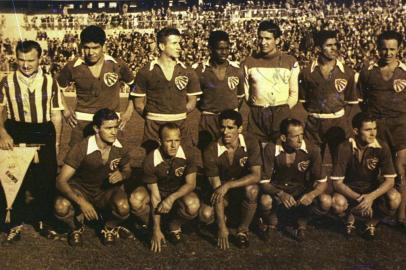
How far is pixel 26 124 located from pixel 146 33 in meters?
22.9

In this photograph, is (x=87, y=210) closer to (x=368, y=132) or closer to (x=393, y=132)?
(x=368, y=132)

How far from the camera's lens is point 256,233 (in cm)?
598

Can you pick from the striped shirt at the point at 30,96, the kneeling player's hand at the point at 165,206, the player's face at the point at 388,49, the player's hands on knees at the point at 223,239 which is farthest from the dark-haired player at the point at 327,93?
the striped shirt at the point at 30,96

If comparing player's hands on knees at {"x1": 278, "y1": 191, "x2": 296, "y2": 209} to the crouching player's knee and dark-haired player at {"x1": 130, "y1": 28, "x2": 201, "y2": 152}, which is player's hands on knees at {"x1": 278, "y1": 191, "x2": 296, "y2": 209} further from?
dark-haired player at {"x1": 130, "y1": 28, "x2": 201, "y2": 152}

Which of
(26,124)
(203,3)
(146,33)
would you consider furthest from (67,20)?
(26,124)

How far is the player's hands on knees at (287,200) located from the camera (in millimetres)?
5598

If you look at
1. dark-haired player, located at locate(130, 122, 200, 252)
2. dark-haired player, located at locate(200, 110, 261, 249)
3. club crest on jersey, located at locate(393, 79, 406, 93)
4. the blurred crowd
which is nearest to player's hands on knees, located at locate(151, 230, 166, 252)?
dark-haired player, located at locate(130, 122, 200, 252)

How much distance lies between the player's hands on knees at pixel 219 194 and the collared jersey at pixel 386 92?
2435 millimetres

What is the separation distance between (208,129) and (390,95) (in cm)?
247

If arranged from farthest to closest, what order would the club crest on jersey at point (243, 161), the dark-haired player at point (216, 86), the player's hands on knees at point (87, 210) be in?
1. the dark-haired player at point (216, 86)
2. the club crest on jersey at point (243, 161)
3. the player's hands on knees at point (87, 210)

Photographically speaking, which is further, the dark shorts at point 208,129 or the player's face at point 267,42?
the dark shorts at point 208,129

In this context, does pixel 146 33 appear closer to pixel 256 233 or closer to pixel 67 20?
pixel 67 20

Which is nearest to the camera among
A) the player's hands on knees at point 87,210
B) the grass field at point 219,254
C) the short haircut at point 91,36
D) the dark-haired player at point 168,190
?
the grass field at point 219,254

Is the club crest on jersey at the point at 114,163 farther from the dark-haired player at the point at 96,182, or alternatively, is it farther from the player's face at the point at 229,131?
the player's face at the point at 229,131
